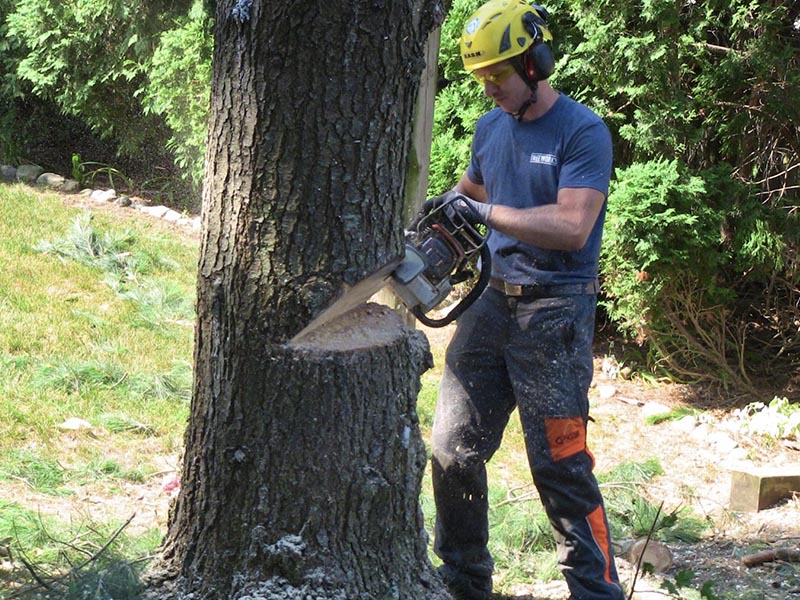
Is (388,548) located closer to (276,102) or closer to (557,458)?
(557,458)

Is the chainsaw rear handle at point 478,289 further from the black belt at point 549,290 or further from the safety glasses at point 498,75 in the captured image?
the safety glasses at point 498,75

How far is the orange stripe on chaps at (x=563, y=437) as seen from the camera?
10.1ft

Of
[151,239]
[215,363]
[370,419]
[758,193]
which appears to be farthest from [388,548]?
[151,239]

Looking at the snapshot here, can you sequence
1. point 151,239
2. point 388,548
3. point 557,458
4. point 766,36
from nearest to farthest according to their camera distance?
point 388,548
point 557,458
point 766,36
point 151,239

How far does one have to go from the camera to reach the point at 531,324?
318cm

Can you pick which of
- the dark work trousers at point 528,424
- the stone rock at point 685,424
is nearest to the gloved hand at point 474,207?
the dark work trousers at point 528,424

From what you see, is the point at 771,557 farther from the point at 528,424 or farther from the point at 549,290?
the point at 549,290

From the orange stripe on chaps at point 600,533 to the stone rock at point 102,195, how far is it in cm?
795

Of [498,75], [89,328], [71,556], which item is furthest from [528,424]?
[89,328]

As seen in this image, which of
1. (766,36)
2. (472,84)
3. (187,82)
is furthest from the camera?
(187,82)

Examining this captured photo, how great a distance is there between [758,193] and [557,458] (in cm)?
349

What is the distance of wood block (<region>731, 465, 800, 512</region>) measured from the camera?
4.58 m

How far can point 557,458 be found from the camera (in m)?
3.08

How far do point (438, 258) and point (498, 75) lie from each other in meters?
0.72
